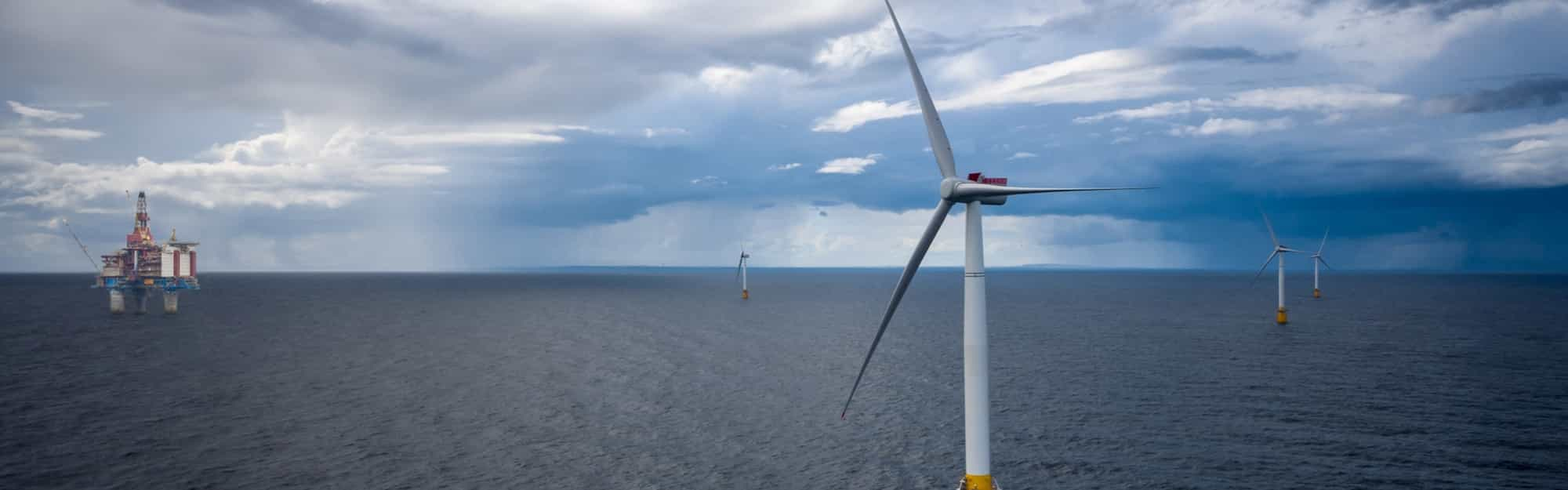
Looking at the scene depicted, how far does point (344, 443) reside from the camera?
50.6m

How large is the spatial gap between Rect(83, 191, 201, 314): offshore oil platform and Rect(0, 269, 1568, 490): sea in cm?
4872

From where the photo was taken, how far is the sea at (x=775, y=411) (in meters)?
43.5

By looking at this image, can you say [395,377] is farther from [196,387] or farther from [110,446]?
[110,446]

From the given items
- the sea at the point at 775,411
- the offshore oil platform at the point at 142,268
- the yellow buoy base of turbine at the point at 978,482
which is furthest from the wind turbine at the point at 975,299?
the offshore oil platform at the point at 142,268

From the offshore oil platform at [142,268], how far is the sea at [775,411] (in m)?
48.7

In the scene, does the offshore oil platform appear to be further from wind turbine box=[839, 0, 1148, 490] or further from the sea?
wind turbine box=[839, 0, 1148, 490]

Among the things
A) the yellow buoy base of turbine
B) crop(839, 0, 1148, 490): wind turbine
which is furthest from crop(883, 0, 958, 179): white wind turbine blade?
the yellow buoy base of turbine

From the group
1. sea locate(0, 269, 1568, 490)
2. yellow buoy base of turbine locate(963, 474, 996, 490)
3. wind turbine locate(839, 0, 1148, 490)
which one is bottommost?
sea locate(0, 269, 1568, 490)

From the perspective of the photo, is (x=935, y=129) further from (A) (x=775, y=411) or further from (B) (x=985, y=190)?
(A) (x=775, y=411)

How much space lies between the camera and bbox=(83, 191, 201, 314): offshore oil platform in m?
166

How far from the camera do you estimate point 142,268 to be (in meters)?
168

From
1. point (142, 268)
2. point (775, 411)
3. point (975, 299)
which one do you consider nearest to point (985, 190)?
point (975, 299)

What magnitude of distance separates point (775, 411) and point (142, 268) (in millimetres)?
165682

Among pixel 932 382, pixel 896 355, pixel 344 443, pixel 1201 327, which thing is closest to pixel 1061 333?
pixel 1201 327
